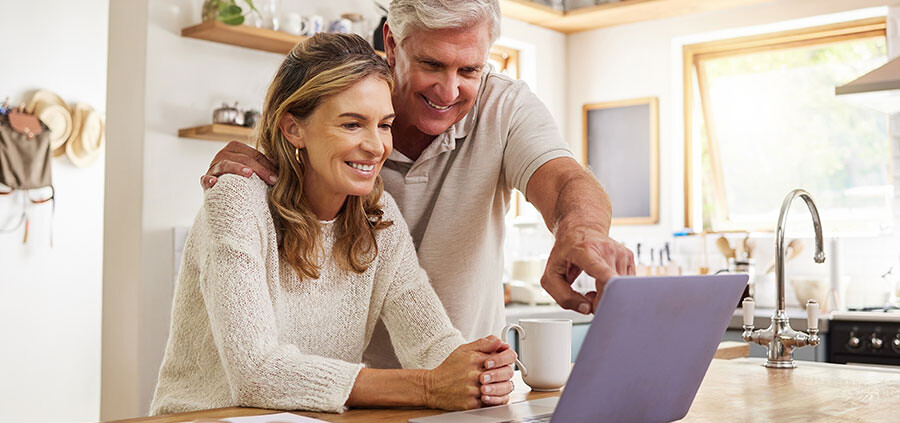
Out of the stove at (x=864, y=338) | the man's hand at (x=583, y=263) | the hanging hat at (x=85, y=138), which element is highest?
the hanging hat at (x=85, y=138)

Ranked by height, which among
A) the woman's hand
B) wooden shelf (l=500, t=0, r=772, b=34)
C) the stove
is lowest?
the stove

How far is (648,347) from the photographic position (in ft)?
3.80

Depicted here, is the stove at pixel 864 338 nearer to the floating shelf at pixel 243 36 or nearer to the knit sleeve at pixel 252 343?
the floating shelf at pixel 243 36

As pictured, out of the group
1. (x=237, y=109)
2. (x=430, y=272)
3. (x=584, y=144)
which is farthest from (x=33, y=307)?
(x=430, y=272)

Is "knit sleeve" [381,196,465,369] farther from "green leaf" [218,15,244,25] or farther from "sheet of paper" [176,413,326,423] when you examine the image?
"green leaf" [218,15,244,25]

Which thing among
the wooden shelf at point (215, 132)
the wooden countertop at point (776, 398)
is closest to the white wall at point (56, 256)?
the wooden shelf at point (215, 132)

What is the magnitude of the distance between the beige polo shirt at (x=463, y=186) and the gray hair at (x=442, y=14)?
0.22 metres

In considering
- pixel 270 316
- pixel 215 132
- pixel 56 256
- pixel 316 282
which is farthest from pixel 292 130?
pixel 56 256

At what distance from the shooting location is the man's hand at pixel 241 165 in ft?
5.41

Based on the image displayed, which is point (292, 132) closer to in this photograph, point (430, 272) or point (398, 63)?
point (398, 63)

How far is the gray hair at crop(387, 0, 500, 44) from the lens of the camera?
176 cm

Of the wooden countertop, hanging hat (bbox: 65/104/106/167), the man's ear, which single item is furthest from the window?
hanging hat (bbox: 65/104/106/167)

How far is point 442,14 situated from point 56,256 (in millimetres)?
4466

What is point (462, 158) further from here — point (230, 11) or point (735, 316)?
point (735, 316)
